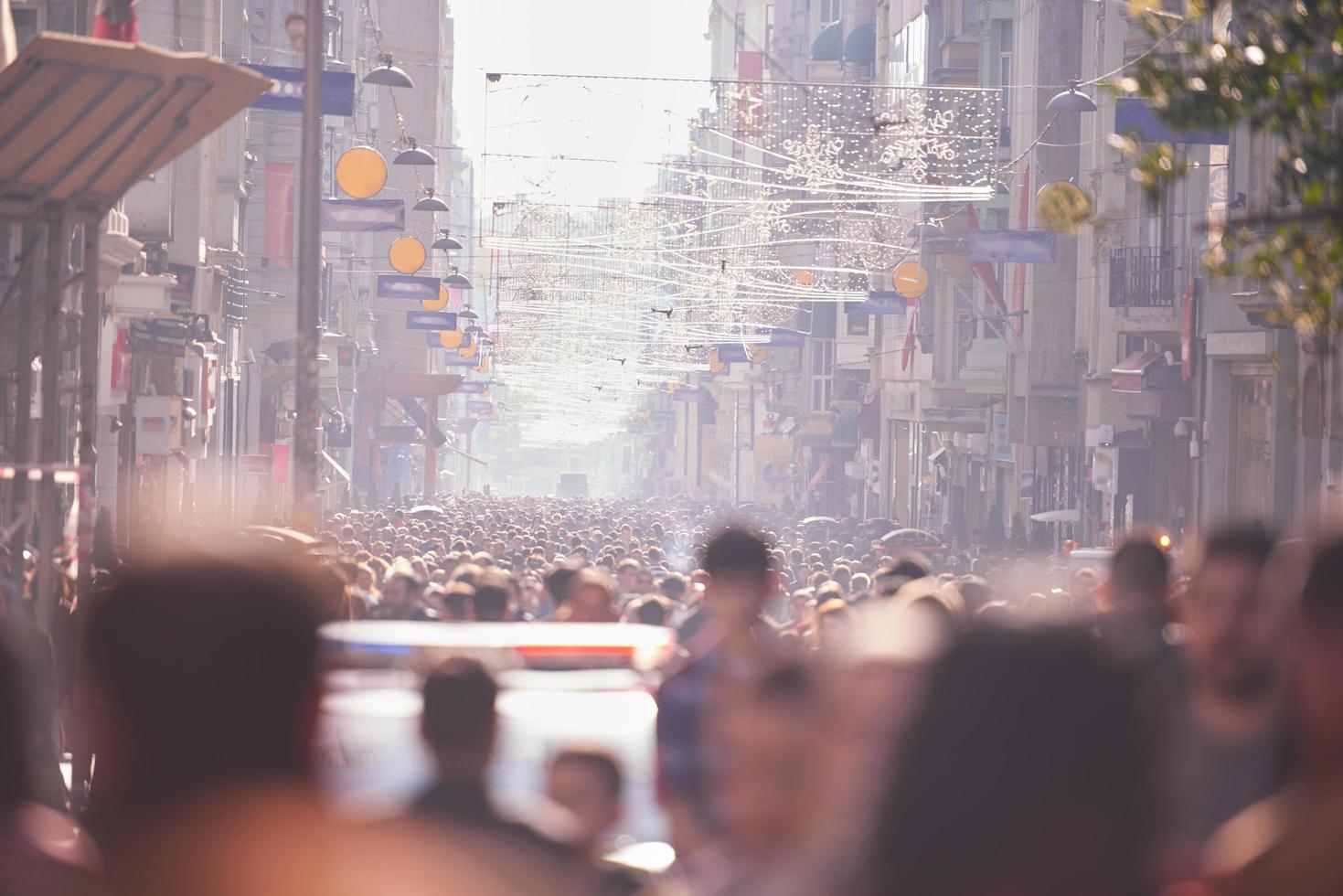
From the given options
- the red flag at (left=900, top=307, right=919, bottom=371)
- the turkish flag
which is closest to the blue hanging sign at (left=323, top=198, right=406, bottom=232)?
the turkish flag

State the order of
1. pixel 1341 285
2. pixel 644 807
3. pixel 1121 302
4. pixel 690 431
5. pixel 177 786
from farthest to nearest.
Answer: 1. pixel 690 431
2. pixel 1121 302
3. pixel 1341 285
4. pixel 644 807
5. pixel 177 786

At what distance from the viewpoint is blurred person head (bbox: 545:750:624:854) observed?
5512 mm

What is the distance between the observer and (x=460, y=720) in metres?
4.25

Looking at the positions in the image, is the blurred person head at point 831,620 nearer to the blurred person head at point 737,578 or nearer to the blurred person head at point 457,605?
the blurred person head at point 737,578

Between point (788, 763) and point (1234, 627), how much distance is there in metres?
1.94

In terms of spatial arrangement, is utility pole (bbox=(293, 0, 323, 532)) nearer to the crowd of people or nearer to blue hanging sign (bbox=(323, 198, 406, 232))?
blue hanging sign (bbox=(323, 198, 406, 232))

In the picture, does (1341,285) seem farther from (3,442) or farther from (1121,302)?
(1121,302)

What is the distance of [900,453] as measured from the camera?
6838 cm

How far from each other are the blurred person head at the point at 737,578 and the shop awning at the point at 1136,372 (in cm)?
3076

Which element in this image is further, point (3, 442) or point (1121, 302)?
point (1121, 302)

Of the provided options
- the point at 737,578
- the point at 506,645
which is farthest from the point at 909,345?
the point at 506,645

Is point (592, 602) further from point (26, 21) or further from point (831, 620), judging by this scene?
point (26, 21)

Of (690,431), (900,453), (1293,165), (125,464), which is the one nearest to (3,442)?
(125,464)

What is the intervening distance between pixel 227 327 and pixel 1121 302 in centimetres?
2075
